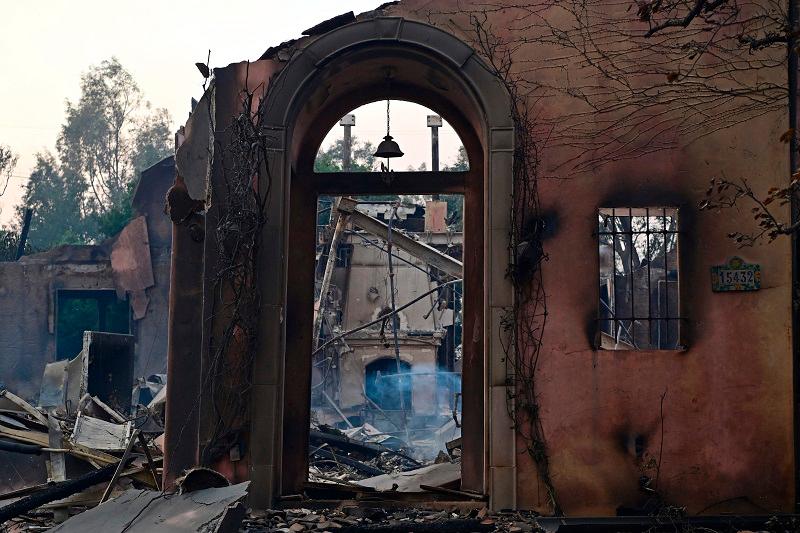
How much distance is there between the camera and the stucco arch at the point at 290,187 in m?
8.53

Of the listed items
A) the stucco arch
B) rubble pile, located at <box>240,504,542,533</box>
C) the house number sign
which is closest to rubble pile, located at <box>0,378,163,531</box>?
the stucco arch

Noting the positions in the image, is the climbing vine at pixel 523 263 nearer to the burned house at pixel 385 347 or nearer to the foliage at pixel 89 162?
the burned house at pixel 385 347

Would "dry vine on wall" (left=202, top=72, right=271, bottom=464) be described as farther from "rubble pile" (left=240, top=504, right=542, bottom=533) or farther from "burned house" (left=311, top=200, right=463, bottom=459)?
"burned house" (left=311, top=200, right=463, bottom=459)

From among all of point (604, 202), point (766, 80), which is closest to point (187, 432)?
point (604, 202)

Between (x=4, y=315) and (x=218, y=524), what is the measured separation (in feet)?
85.1

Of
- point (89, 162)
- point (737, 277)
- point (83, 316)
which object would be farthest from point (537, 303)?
point (89, 162)

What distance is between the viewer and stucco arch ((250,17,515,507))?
853cm

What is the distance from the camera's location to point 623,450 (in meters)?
8.41

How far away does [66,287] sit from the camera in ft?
96.3

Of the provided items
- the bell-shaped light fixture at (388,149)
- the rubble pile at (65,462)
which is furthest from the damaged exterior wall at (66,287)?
the bell-shaped light fixture at (388,149)

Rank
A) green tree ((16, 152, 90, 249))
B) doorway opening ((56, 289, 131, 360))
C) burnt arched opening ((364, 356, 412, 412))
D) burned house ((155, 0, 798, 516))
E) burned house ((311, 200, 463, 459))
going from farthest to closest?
1. green tree ((16, 152, 90, 249))
2. doorway opening ((56, 289, 131, 360))
3. burnt arched opening ((364, 356, 412, 412))
4. burned house ((311, 200, 463, 459))
5. burned house ((155, 0, 798, 516))

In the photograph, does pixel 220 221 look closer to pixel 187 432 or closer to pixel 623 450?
pixel 187 432

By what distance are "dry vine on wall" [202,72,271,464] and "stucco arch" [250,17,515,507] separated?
108 millimetres

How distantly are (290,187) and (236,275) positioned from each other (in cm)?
130
